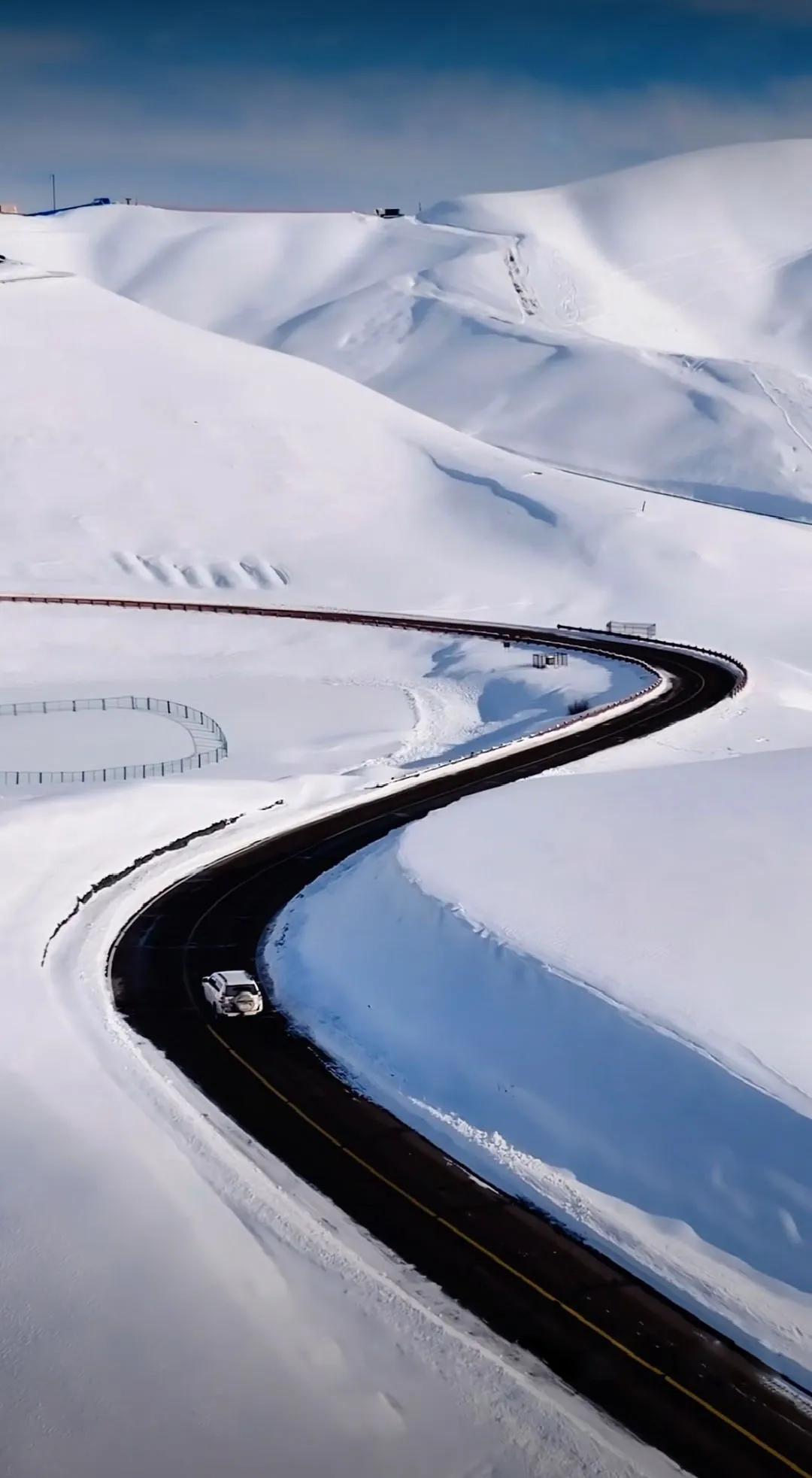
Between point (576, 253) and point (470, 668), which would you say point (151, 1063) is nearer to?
point (470, 668)

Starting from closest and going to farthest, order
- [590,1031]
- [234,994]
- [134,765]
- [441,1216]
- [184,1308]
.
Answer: [184,1308] < [441,1216] < [590,1031] < [234,994] < [134,765]

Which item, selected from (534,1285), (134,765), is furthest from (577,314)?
(534,1285)

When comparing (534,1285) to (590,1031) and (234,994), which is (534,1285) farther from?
(234,994)

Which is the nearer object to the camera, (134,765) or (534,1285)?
(534,1285)

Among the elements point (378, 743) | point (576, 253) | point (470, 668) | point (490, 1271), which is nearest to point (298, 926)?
point (490, 1271)

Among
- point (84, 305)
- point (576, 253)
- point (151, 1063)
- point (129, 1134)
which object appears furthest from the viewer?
point (576, 253)

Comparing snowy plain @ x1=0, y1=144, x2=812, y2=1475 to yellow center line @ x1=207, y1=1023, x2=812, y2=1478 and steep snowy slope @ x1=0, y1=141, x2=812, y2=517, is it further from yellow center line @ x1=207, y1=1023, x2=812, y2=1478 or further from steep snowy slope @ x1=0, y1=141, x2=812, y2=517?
yellow center line @ x1=207, y1=1023, x2=812, y2=1478

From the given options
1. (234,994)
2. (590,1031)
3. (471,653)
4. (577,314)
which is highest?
(577,314)
